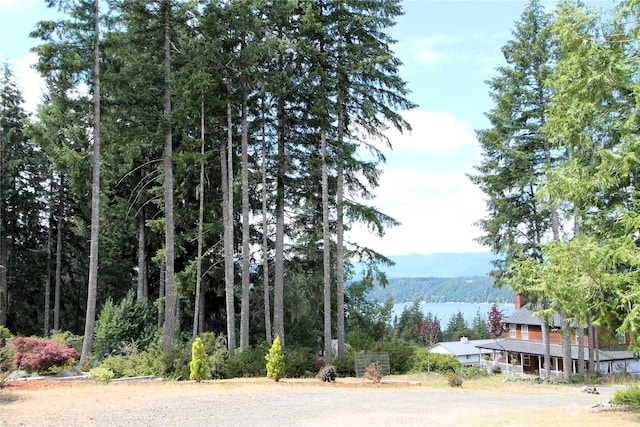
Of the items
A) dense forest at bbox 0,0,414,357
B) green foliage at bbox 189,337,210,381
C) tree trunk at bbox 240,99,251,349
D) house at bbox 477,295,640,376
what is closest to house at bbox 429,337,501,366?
house at bbox 477,295,640,376

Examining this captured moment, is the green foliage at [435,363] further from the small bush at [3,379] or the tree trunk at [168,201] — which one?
the small bush at [3,379]

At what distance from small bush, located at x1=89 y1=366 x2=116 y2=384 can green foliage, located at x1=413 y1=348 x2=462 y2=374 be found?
13.2 meters

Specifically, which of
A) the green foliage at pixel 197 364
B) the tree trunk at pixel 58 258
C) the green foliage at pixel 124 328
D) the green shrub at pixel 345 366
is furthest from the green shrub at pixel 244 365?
the tree trunk at pixel 58 258

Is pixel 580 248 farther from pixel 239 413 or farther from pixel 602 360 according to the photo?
pixel 602 360

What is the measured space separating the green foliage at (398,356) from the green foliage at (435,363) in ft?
3.35

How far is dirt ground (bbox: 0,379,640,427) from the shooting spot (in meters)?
9.27

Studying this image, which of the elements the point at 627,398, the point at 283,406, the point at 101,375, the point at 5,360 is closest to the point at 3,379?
the point at 5,360

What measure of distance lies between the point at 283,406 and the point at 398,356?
11.0 meters

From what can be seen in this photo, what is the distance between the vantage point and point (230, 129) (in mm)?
19641

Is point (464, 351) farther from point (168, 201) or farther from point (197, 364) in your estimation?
point (197, 364)

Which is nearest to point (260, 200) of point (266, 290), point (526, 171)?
point (266, 290)

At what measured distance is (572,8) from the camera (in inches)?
402

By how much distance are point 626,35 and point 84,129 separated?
63.8ft

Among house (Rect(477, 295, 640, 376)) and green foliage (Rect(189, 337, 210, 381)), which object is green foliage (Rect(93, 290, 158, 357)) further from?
house (Rect(477, 295, 640, 376))
